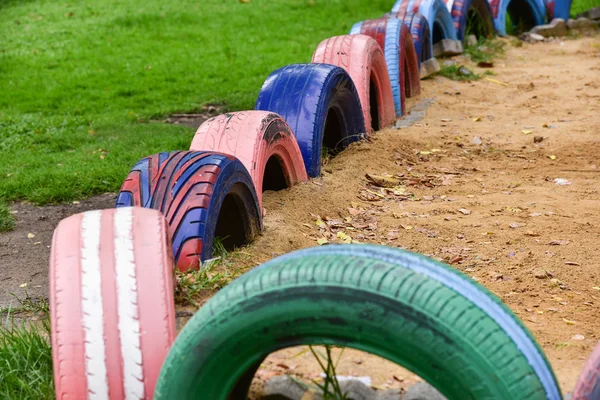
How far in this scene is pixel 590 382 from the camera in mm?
2285

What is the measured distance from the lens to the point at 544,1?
36.3 ft

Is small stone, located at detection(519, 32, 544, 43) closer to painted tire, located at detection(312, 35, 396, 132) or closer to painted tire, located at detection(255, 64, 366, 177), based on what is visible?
painted tire, located at detection(312, 35, 396, 132)

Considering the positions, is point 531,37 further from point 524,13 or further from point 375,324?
point 375,324

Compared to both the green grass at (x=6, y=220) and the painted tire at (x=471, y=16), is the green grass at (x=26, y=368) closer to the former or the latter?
the green grass at (x=6, y=220)

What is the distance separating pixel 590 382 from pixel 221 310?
3.35ft

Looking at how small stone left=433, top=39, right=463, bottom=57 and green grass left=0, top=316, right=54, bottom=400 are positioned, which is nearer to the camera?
green grass left=0, top=316, right=54, bottom=400

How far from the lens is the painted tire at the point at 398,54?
705 centimetres

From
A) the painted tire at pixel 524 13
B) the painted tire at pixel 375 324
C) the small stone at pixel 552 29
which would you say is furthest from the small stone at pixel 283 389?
the small stone at pixel 552 29

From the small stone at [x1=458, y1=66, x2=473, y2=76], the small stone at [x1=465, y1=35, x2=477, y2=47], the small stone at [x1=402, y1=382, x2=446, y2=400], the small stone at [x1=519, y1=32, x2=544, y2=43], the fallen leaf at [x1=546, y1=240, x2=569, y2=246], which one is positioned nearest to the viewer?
the small stone at [x1=402, y1=382, x2=446, y2=400]

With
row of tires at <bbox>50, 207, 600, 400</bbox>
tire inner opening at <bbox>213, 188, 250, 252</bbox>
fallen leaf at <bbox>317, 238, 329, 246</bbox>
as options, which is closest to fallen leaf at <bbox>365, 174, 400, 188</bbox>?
fallen leaf at <bbox>317, 238, 329, 246</bbox>

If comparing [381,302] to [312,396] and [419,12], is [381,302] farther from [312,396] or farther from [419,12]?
[419,12]

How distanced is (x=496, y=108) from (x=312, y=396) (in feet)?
17.7

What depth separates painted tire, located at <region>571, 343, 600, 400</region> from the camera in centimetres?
227

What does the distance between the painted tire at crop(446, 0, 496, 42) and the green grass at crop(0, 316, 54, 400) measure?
7283 millimetres
